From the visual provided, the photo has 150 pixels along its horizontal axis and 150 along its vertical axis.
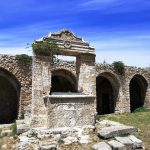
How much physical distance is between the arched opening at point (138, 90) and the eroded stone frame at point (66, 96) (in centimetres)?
1183

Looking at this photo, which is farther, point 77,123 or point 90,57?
point 90,57

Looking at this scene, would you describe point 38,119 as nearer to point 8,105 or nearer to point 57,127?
point 57,127

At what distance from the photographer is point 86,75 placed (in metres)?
11.0

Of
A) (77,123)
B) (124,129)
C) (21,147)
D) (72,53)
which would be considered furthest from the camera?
(72,53)

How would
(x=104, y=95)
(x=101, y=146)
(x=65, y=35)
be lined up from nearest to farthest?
(x=101, y=146) → (x=65, y=35) → (x=104, y=95)

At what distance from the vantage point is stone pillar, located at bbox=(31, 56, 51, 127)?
986 cm

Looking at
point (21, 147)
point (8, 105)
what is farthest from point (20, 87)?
point (21, 147)

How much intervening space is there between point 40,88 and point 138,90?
1454 centimetres

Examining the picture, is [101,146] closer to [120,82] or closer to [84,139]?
[84,139]

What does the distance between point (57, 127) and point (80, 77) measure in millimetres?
2133

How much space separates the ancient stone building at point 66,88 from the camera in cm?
988

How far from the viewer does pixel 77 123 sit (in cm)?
999

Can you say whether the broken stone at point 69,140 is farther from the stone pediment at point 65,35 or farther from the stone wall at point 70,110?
the stone pediment at point 65,35

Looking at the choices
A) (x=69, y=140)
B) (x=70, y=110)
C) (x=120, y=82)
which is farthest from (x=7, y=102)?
(x=69, y=140)
